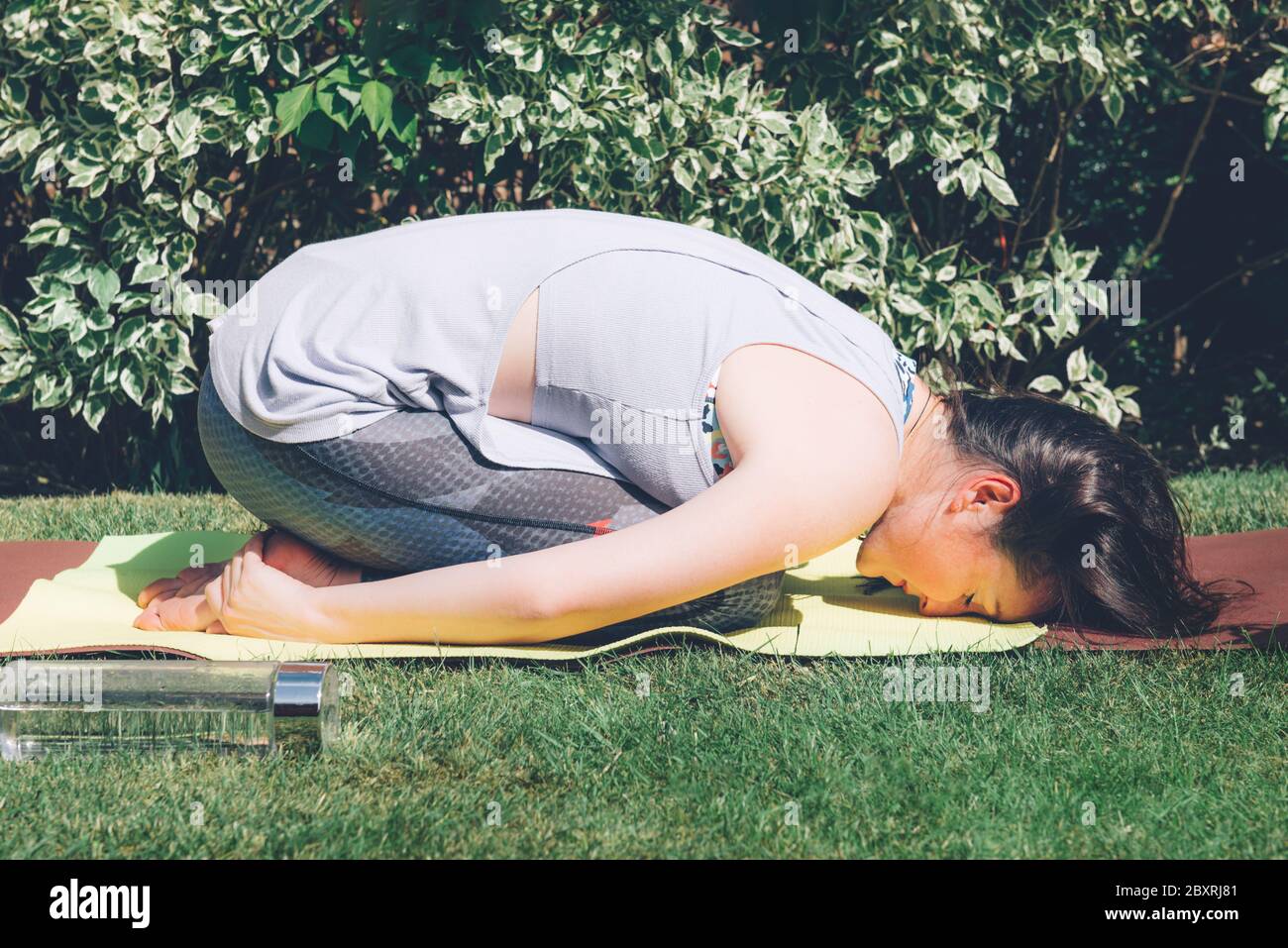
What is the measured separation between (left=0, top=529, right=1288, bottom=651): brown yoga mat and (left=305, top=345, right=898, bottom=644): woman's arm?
0.59 metres

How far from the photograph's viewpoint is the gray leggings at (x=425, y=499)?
2395mm

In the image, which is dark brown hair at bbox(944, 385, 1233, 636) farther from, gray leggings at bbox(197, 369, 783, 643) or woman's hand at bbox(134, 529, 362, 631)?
woman's hand at bbox(134, 529, 362, 631)

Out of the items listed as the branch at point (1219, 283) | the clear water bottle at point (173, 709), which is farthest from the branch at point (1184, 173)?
the clear water bottle at point (173, 709)

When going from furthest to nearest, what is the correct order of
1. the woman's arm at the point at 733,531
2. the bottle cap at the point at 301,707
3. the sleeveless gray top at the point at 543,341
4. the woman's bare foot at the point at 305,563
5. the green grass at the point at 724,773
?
1. the woman's bare foot at the point at 305,563
2. the sleeveless gray top at the point at 543,341
3. the woman's arm at the point at 733,531
4. the bottle cap at the point at 301,707
5. the green grass at the point at 724,773

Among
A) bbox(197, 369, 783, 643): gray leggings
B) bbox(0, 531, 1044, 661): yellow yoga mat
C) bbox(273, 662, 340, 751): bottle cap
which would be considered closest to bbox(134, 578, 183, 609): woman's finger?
bbox(0, 531, 1044, 661): yellow yoga mat

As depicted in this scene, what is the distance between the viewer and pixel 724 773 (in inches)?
76.5

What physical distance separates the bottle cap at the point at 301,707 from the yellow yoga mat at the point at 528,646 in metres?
0.34

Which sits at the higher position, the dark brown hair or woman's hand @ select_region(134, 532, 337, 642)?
the dark brown hair

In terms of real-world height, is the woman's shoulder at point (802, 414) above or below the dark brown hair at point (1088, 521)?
above

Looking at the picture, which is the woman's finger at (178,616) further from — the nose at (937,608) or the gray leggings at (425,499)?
the nose at (937,608)

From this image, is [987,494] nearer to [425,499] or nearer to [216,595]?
[425,499]

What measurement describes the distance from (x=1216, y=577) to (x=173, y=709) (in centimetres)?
231

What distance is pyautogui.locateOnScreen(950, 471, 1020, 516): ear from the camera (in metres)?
2.49

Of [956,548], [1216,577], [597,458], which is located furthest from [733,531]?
[1216,577]
